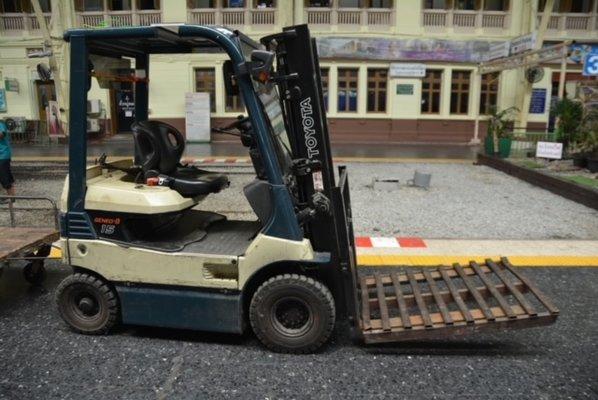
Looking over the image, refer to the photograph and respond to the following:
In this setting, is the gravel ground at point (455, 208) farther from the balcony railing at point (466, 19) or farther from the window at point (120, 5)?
the window at point (120, 5)

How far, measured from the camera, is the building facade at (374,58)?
24.0 m

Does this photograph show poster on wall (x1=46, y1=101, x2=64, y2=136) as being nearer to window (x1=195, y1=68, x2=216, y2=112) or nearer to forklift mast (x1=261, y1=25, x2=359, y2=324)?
window (x1=195, y1=68, x2=216, y2=112)

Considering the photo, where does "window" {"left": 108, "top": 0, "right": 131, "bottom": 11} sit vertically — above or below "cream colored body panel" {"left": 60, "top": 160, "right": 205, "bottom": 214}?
above

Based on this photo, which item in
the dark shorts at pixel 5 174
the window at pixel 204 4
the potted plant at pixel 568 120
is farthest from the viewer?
the window at pixel 204 4

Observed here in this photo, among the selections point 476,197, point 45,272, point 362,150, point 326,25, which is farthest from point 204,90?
point 45,272

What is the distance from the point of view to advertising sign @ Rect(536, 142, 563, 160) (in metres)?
13.6

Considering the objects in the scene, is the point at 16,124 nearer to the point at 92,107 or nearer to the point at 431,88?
the point at 92,107

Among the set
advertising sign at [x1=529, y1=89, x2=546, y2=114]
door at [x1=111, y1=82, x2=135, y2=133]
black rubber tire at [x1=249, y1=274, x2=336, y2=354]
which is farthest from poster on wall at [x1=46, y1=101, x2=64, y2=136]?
advertising sign at [x1=529, y1=89, x2=546, y2=114]

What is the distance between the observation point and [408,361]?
3.75 meters

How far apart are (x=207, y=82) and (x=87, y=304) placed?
860 inches

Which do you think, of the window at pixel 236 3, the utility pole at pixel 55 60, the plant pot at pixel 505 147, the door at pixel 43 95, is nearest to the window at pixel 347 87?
the window at pixel 236 3

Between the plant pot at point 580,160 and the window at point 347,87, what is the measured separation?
508 inches

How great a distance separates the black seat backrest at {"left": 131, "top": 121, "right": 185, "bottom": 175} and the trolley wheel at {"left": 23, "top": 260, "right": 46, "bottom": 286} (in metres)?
2.13

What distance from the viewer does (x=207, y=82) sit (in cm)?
2462
